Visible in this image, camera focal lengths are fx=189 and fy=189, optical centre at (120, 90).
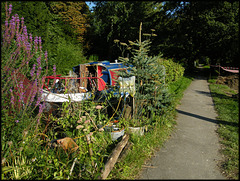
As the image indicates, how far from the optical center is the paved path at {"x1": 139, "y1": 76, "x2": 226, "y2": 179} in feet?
6.49

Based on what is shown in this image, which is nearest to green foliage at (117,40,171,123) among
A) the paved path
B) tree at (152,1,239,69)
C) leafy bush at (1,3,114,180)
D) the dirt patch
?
the paved path

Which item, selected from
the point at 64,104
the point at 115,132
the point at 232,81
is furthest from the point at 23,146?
the point at 232,81

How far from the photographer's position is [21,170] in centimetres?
265

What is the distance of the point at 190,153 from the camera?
2957 mm

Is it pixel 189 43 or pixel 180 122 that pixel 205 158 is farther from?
pixel 189 43

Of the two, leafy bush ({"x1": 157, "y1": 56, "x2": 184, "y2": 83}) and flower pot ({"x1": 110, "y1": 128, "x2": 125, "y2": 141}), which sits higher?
leafy bush ({"x1": 157, "y1": 56, "x2": 184, "y2": 83})

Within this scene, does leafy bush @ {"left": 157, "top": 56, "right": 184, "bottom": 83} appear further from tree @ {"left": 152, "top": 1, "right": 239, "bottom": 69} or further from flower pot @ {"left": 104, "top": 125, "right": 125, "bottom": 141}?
flower pot @ {"left": 104, "top": 125, "right": 125, "bottom": 141}

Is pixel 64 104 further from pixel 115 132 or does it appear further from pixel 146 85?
pixel 146 85

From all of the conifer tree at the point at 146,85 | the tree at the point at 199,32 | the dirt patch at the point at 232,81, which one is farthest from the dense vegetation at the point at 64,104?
the tree at the point at 199,32

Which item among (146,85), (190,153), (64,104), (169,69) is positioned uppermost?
(169,69)

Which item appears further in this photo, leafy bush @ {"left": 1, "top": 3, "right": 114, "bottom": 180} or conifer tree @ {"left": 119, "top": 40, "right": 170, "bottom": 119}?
conifer tree @ {"left": 119, "top": 40, "right": 170, "bottom": 119}

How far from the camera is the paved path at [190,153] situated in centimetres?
198

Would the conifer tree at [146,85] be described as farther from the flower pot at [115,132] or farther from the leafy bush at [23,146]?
the leafy bush at [23,146]

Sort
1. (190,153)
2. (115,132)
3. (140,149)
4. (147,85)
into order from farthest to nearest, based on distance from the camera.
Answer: (147,85)
(115,132)
(140,149)
(190,153)
